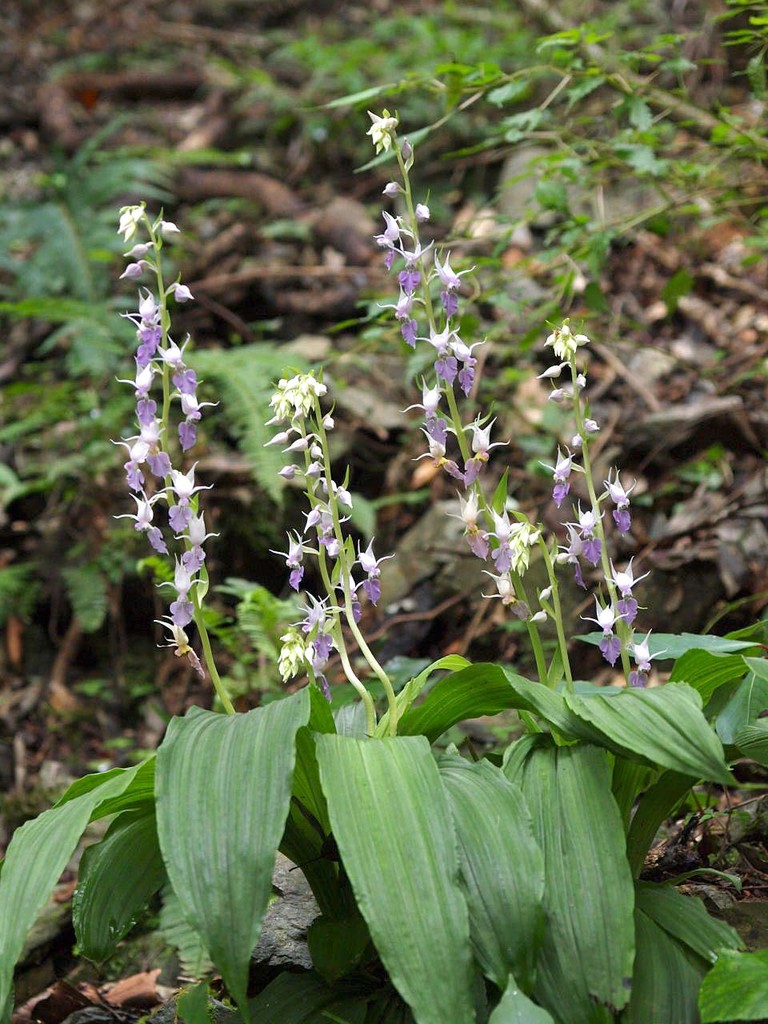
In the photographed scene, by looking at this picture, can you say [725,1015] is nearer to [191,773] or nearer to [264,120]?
[191,773]

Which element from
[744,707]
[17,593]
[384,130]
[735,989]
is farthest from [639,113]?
[17,593]

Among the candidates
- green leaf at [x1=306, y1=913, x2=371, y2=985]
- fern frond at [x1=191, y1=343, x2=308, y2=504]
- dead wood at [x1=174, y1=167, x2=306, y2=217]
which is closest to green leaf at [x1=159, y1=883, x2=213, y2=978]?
green leaf at [x1=306, y1=913, x2=371, y2=985]

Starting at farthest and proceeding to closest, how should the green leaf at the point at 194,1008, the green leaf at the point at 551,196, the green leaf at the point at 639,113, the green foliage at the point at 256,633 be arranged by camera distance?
the green foliage at the point at 256,633
the green leaf at the point at 551,196
the green leaf at the point at 639,113
the green leaf at the point at 194,1008

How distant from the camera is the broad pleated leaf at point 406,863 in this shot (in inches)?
69.9

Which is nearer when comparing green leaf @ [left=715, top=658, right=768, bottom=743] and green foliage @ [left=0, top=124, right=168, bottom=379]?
green leaf @ [left=715, top=658, right=768, bottom=743]

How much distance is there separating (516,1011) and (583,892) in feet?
0.90

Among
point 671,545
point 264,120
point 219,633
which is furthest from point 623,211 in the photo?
point 219,633

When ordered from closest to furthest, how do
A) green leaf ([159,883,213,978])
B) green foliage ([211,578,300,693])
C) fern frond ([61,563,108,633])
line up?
green leaf ([159,883,213,978])
green foliage ([211,578,300,693])
fern frond ([61,563,108,633])

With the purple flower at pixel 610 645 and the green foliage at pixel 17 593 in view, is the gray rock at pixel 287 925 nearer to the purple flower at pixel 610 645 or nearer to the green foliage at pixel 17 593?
the purple flower at pixel 610 645

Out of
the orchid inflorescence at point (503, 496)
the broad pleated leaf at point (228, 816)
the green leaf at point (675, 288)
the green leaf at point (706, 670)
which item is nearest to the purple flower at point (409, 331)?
Answer: the orchid inflorescence at point (503, 496)

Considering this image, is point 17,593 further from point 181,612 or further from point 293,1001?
point 293,1001

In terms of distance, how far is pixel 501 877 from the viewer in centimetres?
192

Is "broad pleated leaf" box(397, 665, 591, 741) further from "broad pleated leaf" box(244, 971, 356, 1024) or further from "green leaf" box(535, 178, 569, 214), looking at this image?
Result: "green leaf" box(535, 178, 569, 214)

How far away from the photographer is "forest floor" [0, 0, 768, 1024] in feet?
14.3
